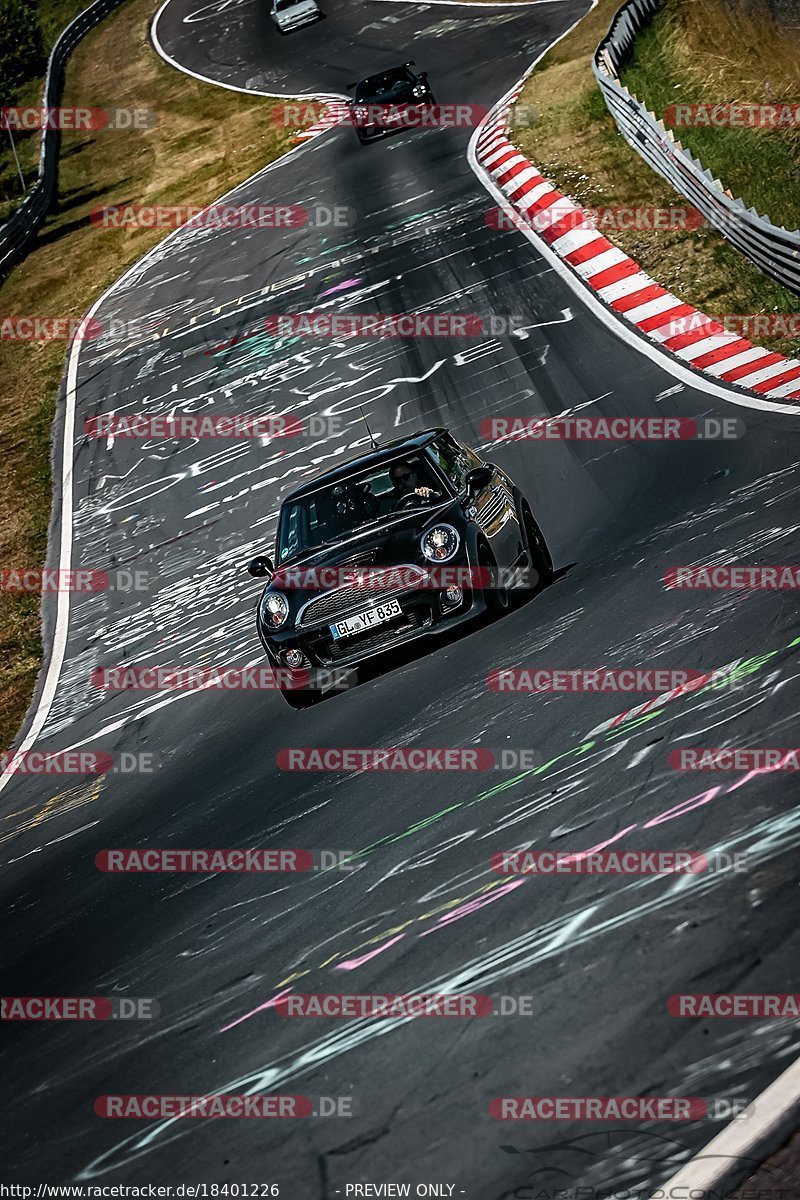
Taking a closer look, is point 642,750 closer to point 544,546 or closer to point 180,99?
point 544,546

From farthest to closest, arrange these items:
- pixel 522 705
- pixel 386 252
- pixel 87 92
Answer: pixel 87 92
pixel 386 252
pixel 522 705

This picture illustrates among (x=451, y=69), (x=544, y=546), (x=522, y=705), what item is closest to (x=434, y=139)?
(x=451, y=69)

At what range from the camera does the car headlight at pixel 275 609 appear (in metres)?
9.80

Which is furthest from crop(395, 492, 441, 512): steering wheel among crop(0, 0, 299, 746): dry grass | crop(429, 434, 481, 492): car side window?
crop(0, 0, 299, 746): dry grass

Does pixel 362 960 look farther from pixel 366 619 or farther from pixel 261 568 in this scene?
pixel 261 568

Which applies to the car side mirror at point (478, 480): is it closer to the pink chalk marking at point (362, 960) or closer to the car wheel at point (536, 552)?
the car wheel at point (536, 552)

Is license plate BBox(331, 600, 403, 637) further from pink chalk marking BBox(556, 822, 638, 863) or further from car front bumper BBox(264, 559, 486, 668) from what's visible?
pink chalk marking BBox(556, 822, 638, 863)

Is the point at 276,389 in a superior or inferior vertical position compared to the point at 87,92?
inferior

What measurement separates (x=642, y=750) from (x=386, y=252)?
55.6ft

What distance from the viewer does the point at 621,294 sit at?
17.7 m

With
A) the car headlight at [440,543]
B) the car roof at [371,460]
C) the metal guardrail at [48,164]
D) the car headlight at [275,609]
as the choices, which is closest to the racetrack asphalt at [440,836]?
the car headlight at [440,543]

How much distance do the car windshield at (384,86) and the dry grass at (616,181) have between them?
2.84m

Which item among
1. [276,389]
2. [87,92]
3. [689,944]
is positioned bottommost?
[276,389]

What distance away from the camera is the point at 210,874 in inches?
314
